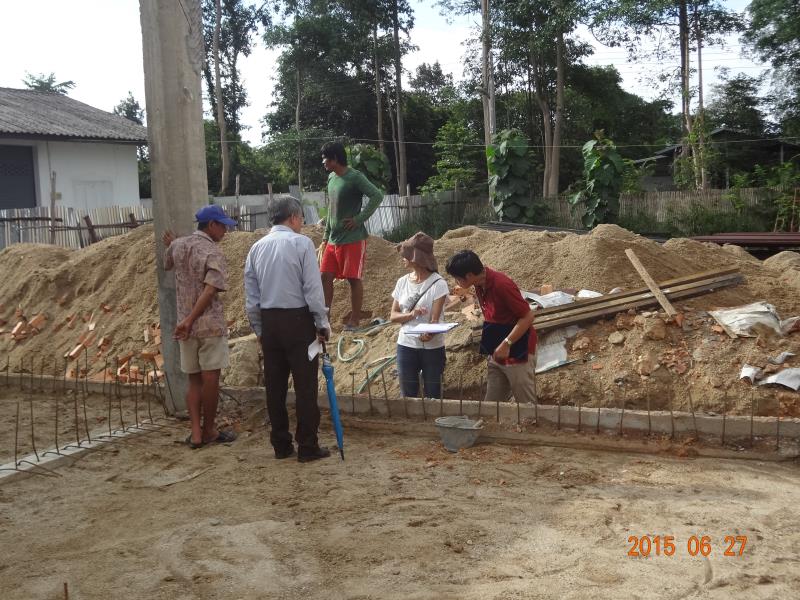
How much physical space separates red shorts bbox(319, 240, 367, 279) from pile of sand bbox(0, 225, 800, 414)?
2.33ft

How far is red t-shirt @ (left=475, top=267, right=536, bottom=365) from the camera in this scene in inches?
207

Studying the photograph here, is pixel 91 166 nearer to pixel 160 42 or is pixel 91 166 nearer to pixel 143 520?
pixel 160 42

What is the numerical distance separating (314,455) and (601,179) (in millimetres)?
15650

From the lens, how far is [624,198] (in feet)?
75.5

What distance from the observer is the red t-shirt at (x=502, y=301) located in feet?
17.3

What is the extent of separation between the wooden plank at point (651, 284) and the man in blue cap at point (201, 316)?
382 cm

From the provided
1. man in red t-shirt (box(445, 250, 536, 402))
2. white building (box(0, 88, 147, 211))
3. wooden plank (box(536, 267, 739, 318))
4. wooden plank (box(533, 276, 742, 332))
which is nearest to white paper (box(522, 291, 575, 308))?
wooden plank (box(536, 267, 739, 318))

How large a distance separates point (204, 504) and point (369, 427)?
1749mm

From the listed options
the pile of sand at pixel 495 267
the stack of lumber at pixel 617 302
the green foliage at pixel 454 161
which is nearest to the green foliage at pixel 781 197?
the green foliage at pixel 454 161

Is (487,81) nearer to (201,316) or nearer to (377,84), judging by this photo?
(377,84)

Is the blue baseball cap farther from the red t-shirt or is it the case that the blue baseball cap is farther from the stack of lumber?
the stack of lumber

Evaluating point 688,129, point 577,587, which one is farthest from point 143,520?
point 688,129

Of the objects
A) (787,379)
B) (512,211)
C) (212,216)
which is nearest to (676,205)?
(512,211)

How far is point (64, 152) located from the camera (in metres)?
22.6
